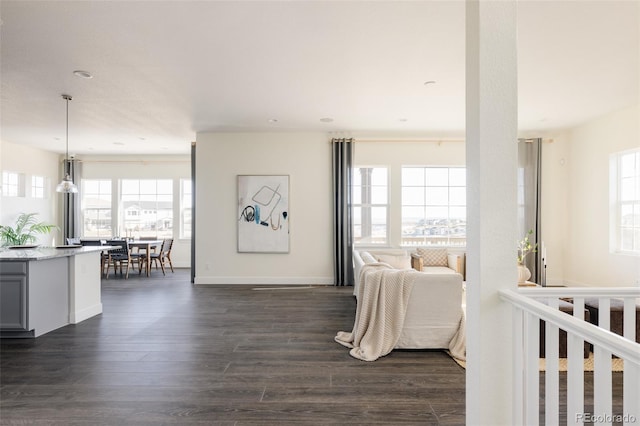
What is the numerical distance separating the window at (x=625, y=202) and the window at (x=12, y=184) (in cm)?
1095

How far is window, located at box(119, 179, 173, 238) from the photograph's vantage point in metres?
8.28

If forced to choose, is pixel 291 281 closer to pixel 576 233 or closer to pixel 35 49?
pixel 35 49

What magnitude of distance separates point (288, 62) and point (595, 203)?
5.38 meters

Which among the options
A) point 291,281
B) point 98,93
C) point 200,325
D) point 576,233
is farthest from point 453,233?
point 98,93

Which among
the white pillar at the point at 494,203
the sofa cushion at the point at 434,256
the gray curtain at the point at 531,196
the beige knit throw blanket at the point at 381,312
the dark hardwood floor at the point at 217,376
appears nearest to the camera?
the white pillar at the point at 494,203

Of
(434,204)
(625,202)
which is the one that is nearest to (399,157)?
(434,204)

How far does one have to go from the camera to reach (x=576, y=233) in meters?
5.89

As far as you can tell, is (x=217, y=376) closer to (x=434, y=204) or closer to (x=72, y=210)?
(x=434, y=204)

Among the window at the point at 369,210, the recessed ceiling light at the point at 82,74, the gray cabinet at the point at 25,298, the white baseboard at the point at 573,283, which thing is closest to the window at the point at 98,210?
the gray cabinet at the point at 25,298

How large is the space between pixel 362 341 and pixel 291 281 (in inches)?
127

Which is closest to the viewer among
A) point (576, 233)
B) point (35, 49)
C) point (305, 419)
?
point (305, 419)

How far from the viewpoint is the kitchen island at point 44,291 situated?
3.40m

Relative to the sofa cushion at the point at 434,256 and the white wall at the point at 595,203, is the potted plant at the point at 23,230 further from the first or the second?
the white wall at the point at 595,203

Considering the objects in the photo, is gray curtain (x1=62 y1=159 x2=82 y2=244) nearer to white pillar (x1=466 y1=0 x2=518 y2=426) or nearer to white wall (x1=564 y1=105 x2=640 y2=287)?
white pillar (x1=466 y1=0 x2=518 y2=426)
